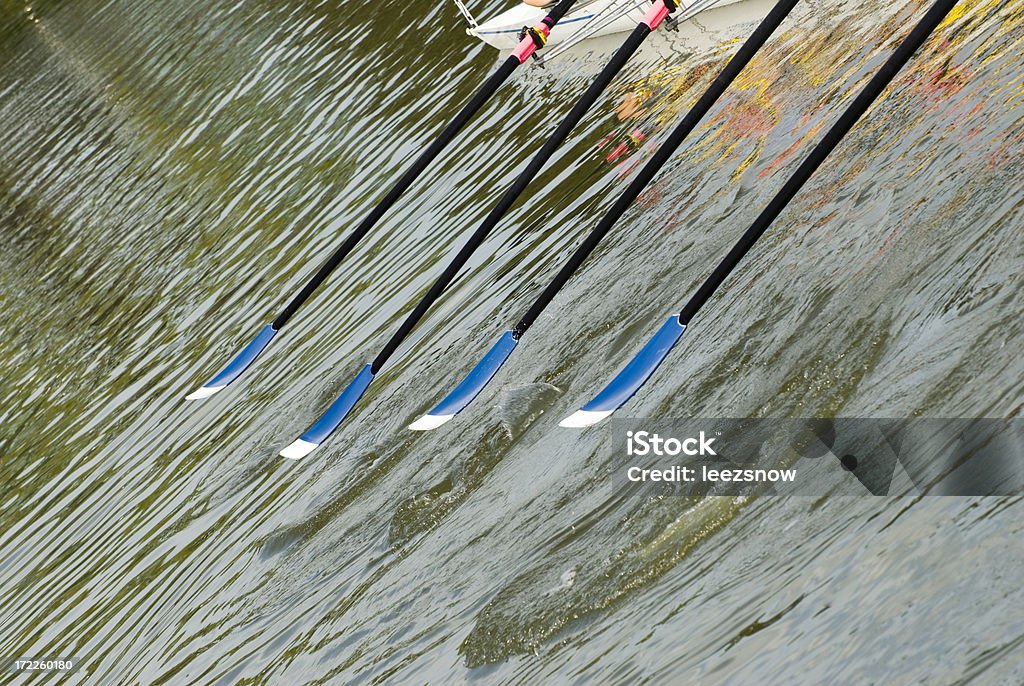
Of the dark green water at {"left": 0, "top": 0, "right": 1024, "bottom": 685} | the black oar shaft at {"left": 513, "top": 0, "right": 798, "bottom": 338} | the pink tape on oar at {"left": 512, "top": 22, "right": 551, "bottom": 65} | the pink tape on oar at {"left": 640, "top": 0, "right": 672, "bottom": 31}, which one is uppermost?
the pink tape on oar at {"left": 512, "top": 22, "right": 551, "bottom": 65}

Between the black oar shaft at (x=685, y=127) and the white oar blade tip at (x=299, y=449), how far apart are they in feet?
9.04

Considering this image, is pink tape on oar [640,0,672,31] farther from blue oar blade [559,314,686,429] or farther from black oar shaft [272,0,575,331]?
blue oar blade [559,314,686,429]

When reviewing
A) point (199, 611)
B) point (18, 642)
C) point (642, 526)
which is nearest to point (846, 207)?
point (642, 526)

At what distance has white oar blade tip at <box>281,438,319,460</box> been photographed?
11672 mm

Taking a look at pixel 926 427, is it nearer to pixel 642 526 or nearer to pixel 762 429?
pixel 762 429

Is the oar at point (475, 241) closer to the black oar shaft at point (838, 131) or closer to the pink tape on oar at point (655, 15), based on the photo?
the pink tape on oar at point (655, 15)

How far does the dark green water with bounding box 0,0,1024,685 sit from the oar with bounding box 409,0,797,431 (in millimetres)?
397

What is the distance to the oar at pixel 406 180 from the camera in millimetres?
12047

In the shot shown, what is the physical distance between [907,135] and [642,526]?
20.4 ft

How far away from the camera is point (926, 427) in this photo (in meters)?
7.96

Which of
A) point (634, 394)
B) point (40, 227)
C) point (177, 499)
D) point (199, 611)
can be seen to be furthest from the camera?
point (40, 227)

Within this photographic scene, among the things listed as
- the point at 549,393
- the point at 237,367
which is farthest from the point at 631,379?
the point at 237,367

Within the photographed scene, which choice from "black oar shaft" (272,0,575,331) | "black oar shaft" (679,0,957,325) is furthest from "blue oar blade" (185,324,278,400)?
"black oar shaft" (679,0,957,325)

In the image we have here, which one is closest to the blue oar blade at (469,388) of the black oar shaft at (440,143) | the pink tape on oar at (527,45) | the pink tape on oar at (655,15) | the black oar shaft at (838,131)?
the black oar shaft at (440,143)
